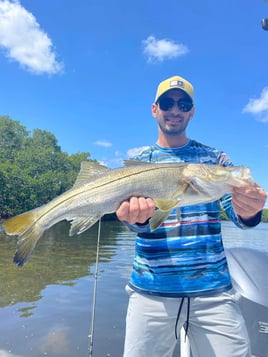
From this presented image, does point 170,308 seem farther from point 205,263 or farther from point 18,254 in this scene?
point 18,254

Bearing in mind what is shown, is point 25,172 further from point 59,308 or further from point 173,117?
point 173,117

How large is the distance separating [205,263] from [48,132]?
266ft

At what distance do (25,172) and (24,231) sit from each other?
50.6 metres

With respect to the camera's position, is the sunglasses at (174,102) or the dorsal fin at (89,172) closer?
the dorsal fin at (89,172)

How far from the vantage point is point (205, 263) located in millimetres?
2674

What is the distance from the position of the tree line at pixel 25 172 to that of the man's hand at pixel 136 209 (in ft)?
108

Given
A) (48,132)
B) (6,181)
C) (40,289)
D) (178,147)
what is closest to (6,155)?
(6,181)

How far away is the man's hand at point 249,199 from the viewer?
2.47 meters

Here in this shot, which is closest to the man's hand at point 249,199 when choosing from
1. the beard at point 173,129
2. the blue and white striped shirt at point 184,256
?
the blue and white striped shirt at point 184,256

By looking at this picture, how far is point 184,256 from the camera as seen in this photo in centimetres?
270

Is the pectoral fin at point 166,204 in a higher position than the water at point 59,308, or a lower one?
higher

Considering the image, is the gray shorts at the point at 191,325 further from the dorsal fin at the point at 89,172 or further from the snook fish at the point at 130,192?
the dorsal fin at the point at 89,172

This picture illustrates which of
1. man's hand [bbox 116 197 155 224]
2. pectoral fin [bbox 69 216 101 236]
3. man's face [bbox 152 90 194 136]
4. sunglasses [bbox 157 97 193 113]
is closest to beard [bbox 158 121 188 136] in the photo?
man's face [bbox 152 90 194 136]

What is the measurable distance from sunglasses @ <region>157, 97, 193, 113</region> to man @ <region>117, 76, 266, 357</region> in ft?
3.55
